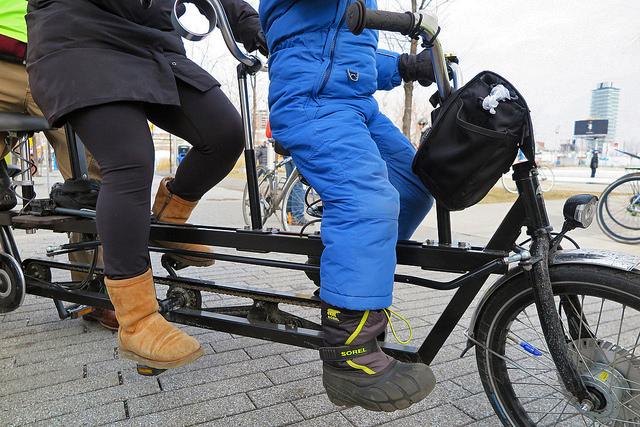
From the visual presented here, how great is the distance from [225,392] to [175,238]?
717 mm

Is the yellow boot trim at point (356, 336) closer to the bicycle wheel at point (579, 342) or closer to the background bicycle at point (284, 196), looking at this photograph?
the bicycle wheel at point (579, 342)

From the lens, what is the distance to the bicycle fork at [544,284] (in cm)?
153

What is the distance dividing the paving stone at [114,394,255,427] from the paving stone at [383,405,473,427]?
623 millimetres

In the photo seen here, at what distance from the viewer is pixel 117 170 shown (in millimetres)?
1842

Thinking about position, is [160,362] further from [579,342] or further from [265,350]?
[579,342]

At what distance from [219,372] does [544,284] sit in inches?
61.5

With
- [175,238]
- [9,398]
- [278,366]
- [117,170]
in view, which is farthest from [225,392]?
[117,170]

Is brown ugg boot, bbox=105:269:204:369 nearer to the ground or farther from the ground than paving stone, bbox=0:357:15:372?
farther from the ground

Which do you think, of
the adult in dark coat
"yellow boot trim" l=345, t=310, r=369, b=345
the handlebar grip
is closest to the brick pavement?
the adult in dark coat

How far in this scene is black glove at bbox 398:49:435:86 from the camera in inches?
73.6

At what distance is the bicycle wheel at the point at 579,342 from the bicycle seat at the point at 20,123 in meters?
2.42

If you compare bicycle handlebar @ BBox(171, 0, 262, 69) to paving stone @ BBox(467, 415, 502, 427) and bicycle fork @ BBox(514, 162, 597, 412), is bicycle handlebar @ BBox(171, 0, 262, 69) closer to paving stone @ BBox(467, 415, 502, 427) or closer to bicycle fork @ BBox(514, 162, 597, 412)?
bicycle fork @ BBox(514, 162, 597, 412)

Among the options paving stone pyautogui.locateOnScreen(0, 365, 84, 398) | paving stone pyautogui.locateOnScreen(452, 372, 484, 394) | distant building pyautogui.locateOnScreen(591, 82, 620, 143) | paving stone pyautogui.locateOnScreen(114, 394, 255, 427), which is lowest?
paving stone pyautogui.locateOnScreen(452, 372, 484, 394)

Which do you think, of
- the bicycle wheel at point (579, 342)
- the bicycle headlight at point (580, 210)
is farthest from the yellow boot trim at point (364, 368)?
the bicycle headlight at point (580, 210)
